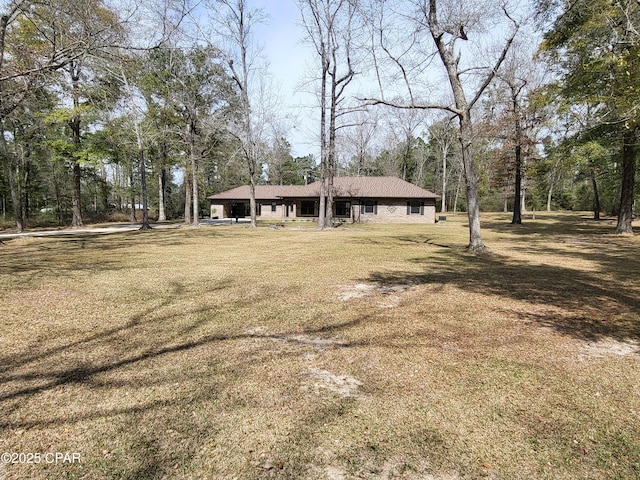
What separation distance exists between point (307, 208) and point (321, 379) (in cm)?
3214

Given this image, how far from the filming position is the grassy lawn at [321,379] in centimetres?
224

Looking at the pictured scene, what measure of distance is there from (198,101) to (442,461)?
27.3 m

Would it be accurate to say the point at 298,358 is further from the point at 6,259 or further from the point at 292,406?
the point at 6,259

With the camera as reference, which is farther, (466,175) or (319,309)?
(466,175)

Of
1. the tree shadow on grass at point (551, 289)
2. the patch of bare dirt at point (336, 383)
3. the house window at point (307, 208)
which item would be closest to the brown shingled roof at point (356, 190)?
the house window at point (307, 208)

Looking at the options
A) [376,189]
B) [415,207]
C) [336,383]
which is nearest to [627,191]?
[415,207]

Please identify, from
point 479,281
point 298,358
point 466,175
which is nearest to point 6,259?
point 298,358

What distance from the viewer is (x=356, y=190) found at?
32.2 m

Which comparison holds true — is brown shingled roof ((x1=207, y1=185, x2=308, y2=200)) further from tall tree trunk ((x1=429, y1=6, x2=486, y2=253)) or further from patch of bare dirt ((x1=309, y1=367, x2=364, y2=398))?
patch of bare dirt ((x1=309, y1=367, x2=364, y2=398))

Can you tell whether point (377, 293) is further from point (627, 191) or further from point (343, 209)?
point (343, 209)

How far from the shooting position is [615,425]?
2.56 metres

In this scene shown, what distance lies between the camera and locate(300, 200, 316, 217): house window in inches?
1367

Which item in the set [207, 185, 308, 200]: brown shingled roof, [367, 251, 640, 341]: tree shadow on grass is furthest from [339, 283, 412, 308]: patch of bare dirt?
[207, 185, 308, 200]: brown shingled roof

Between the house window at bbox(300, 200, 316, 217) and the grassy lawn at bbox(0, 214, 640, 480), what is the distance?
2800 centimetres
